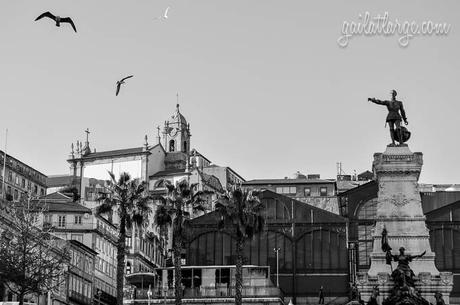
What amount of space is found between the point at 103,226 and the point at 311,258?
38855mm

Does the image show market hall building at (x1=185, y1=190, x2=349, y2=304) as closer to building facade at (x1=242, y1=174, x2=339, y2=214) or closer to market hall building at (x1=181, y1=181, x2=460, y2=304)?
market hall building at (x1=181, y1=181, x2=460, y2=304)

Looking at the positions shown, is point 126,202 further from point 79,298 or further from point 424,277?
point 79,298

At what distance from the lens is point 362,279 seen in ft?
220

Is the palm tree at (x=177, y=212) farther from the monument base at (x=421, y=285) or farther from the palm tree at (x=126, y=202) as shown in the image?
the monument base at (x=421, y=285)

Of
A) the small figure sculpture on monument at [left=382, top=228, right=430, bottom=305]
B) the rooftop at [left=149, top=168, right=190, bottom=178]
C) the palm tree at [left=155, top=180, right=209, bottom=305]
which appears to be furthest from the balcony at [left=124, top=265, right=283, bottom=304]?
the rooftop at [left=149, top=168, right=190, bottom=178]

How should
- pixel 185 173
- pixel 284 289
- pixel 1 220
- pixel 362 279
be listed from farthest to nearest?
pixel 185 173
pixel 284 289
pixel 1 220
pixel 362 279

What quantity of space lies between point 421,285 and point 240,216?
23125 millimetres

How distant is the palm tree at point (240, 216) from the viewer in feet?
280

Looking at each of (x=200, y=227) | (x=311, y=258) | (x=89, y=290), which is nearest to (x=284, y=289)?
(x=311, y=258)

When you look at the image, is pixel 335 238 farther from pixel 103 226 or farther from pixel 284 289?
pixel 103 226

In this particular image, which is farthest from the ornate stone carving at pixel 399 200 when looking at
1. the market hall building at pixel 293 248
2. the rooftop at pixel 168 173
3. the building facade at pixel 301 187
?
the rooftop at pixel 168 173

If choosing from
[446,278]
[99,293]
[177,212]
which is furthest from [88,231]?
[446,278]

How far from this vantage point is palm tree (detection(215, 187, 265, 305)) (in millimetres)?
85375

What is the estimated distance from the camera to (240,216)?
3374 inches
